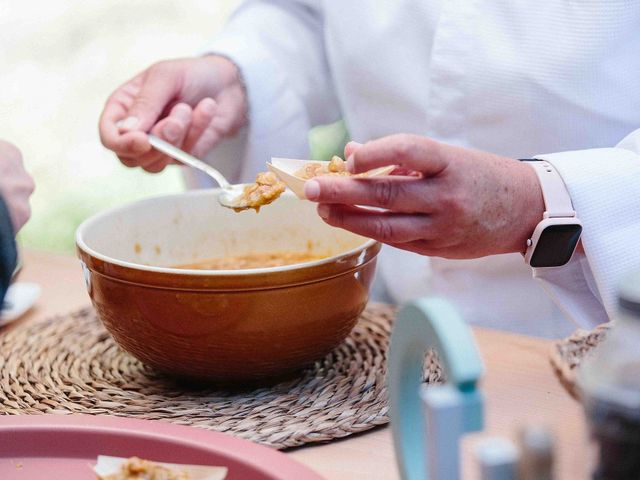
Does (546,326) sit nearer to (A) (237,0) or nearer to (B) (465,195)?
(B) (465,195)

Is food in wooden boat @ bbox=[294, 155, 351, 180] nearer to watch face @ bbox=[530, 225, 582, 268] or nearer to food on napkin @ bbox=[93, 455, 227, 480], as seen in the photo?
watch face @ bbox=[530, 225, 582, 268]

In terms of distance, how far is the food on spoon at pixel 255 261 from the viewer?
1.10 meters

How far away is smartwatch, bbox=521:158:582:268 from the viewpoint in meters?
0.95

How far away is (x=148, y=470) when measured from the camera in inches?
26.5

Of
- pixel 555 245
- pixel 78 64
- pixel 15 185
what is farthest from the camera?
pixel 78 64

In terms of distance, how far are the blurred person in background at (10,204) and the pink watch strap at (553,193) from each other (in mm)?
559

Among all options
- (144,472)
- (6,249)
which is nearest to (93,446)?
(144,472)

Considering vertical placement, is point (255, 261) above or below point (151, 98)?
below

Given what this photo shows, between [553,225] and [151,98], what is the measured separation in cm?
61

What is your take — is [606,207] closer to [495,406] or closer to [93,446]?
[495,406]

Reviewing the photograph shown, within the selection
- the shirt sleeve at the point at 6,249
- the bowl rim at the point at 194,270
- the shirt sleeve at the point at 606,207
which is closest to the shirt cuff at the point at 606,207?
the shirt sleeve at the point at 606,207

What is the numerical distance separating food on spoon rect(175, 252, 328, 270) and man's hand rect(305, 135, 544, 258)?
0.19 meters

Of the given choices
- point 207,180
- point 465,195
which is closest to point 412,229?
point 465,195

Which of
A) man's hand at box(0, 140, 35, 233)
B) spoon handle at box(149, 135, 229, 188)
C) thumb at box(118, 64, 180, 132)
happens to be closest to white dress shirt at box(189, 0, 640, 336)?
thumb at box(118, 64, 180, 132)
